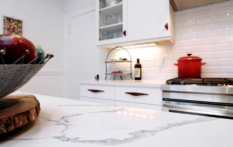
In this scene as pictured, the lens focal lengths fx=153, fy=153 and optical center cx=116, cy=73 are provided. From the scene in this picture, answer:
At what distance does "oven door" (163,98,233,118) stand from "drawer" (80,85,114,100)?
2.13ft

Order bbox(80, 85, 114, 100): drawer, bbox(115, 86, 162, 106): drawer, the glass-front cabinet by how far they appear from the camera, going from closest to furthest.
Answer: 1. bbox(115, 86, 162, 106): drawer
2. bbox(80, 85, 114, 100): drawer
3. the glass-front cabinet

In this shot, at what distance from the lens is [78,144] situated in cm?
31

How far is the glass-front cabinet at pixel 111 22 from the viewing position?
2.08 m

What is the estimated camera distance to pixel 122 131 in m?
0.37

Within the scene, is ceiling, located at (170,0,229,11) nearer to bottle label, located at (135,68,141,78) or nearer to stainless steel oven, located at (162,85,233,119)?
bottle label, located at (135,68,141,78)

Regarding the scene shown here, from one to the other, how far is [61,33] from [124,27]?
5.67 ft

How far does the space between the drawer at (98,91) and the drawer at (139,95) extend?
8 cm

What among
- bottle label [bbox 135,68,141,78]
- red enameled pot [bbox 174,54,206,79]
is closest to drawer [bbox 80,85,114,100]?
bottle label [bbox 135,68,141,78]

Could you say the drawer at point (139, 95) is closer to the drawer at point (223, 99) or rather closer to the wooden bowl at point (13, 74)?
the drawer at point (223, 99)

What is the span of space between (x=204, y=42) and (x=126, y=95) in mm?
1188

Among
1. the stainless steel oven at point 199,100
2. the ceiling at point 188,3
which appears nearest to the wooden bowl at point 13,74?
the stainless steel oven at point 199,100

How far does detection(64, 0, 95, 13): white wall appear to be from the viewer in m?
2.90

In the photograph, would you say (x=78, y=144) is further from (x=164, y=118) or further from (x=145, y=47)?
(x=145, y=47)

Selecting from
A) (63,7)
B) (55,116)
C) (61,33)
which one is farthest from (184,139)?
(63,7)
